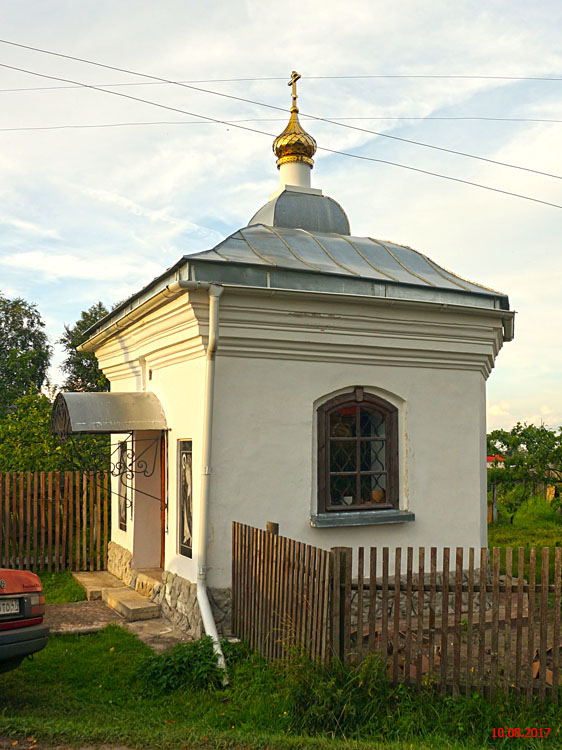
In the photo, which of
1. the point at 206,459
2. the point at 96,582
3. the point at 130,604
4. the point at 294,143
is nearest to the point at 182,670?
the point at 206,459

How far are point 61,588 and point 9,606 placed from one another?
4718 millimetres

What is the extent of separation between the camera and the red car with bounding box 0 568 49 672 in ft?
16.7

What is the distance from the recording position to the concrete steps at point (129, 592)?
769cm

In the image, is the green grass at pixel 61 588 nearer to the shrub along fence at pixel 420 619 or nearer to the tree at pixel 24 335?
the shrub along fence at pixel 420 619

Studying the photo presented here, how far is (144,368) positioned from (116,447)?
204 cm

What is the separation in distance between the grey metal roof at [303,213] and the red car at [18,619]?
561 centimetres

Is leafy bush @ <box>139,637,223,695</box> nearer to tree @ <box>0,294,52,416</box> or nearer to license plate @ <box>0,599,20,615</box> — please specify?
license plate @ <box>0,599,20,615</box>

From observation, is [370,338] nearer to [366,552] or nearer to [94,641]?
[366,552]

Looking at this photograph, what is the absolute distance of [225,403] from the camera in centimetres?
699

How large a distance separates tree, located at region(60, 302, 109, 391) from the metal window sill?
20491 mm

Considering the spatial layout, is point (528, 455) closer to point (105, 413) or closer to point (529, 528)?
point (529, 528)
